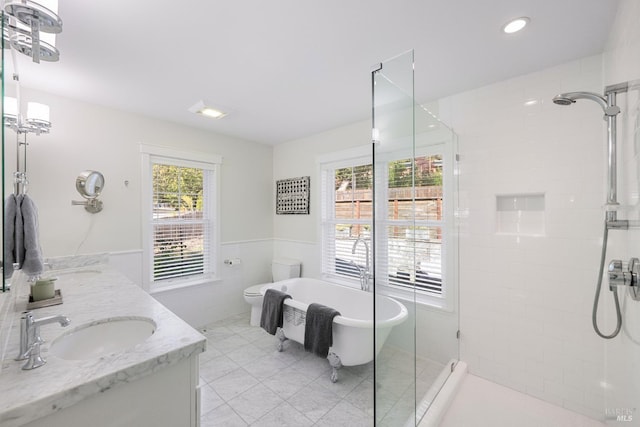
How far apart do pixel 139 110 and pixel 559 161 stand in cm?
376

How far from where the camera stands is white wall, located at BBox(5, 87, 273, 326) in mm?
2396

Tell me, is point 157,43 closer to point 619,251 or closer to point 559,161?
point 559,161

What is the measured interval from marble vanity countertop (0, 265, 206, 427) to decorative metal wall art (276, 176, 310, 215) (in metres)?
2.35

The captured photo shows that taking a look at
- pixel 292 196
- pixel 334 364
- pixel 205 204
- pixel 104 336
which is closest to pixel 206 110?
pixel 205 204

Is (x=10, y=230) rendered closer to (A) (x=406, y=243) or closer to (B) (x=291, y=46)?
(B) (x=291, y=46)

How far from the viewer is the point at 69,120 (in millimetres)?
2498

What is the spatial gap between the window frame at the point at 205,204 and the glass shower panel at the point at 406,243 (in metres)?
2.58

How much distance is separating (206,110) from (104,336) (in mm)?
2076

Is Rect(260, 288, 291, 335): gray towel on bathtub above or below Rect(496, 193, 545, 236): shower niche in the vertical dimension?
below

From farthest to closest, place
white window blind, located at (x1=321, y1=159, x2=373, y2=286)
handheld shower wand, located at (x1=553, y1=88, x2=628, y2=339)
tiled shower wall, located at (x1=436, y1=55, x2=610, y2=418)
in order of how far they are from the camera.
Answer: white window blind, located at (x1=321, y1=159, x2=373, y2=286) → tiled shower wall, located at (x1=436, y1=55, x2=610, y2=418) → handheld shower wand, located at (x1=553, y1=88, x2=628, y2=339)

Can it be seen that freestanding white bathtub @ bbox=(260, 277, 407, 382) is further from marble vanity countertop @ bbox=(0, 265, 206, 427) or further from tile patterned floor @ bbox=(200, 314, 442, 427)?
marble vanity countertop @ bbox=(0, 265, 206, 427)

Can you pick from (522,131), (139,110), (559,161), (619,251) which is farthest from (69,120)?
(619,251)

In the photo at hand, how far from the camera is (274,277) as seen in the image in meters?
3.89

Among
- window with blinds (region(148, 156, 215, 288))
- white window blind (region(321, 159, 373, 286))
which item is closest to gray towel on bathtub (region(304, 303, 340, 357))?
white window blind (region(321, 159, 373, 286))
